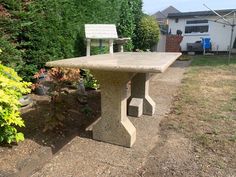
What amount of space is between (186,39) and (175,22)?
1.83 m

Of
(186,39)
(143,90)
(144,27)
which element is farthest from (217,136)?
(186,39)

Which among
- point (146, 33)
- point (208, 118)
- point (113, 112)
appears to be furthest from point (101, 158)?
point (146, 33)

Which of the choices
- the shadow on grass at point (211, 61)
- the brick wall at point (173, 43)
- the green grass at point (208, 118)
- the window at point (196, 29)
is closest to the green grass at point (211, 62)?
the shadow on grass at point (211, 61)

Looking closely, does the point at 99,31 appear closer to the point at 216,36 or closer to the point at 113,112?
the point at 113,112

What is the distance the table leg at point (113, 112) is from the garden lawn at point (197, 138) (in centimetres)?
40

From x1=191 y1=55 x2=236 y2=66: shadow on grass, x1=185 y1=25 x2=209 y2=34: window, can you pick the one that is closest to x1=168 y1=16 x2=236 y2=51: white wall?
x1=185 y1=25 x2=209 y2=34: window

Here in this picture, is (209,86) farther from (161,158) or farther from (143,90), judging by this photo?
(161,158)

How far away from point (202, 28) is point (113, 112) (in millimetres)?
18139

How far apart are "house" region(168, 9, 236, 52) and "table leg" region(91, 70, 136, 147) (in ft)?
54.5

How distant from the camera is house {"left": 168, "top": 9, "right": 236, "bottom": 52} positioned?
17922mm

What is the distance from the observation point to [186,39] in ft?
63.0

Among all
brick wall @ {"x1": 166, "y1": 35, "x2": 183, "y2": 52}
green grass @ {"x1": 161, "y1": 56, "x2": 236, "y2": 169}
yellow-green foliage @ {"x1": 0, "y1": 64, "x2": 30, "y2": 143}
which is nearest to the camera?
yellow-green foliage @ {"x1": 0, "y1": 64, "x2": 30, "y2": 143}

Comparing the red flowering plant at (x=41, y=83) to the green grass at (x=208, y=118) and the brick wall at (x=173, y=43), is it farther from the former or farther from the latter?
the brick wall at (x=173, y=43)

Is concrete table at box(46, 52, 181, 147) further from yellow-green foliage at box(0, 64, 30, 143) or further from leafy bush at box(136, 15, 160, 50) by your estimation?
leafy bush at box(136, 15, 160, 50)
